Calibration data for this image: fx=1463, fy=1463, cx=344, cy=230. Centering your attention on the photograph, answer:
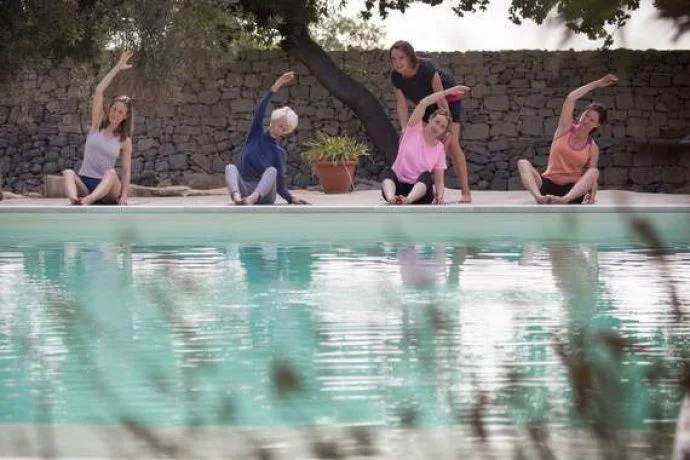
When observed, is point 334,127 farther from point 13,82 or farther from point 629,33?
point 629,33

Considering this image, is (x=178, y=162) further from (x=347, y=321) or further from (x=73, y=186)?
(x=347, y=321)

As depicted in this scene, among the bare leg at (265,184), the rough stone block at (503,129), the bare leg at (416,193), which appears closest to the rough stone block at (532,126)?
the rough stone block at (503,129)

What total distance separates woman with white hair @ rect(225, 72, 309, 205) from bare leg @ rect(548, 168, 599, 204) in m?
2.38

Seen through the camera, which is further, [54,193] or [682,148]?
[54,193]

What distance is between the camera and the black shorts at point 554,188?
542 inches

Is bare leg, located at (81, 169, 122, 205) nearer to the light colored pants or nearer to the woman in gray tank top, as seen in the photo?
the woman in gray tank top

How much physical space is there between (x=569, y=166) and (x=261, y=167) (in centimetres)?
288

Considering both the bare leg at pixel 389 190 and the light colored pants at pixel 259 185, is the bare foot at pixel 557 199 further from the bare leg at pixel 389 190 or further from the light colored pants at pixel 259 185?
the light colored pants at pixel 259 185

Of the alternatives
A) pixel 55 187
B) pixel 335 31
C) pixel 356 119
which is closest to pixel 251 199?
pixel 55 187

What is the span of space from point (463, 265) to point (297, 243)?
7.26 ft

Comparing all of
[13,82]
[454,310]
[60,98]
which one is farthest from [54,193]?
[454,310]

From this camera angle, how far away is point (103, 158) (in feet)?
44.8

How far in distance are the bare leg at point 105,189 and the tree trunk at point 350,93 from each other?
685 centimetres

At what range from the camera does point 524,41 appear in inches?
53.4
